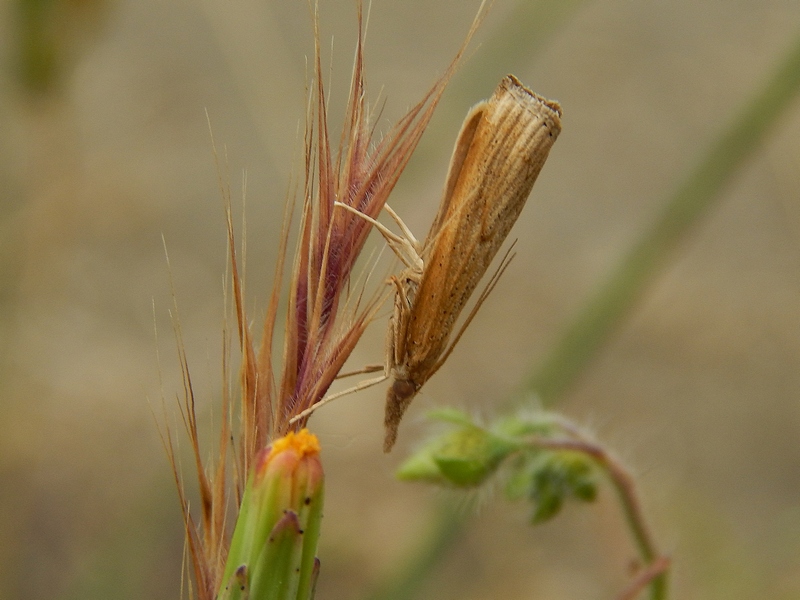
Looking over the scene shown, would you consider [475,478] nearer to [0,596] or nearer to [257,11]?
[0,596]

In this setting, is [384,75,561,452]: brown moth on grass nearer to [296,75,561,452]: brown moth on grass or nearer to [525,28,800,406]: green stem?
[296,75,561,452]: brown moth on grass

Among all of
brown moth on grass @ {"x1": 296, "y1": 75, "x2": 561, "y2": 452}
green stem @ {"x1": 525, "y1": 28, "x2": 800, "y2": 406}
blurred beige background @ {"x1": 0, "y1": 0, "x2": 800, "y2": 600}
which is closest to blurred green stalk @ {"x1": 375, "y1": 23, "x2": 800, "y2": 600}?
green stem @ {"x1": 525, "y1": 28, "x2": 800, "y2": 406}

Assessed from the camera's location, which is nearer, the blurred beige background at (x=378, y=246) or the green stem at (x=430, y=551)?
the green stem at (x=430, y=551)

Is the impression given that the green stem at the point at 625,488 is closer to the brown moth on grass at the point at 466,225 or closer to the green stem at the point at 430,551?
the green stem at the point at 430,551

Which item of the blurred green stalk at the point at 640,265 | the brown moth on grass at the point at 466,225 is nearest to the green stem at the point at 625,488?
the blurred green stalk at the point at 640,265

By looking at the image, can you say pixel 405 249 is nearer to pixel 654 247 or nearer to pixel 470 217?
pixel 470 217

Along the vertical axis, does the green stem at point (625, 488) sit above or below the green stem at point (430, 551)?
above

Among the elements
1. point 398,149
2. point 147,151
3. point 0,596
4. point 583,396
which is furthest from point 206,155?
point 398,149
